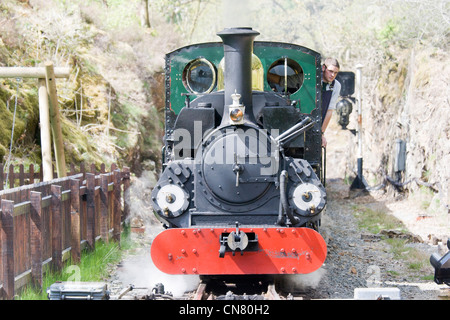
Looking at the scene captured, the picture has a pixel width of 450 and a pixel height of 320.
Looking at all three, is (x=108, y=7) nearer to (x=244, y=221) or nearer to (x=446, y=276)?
(x=244, y=221)

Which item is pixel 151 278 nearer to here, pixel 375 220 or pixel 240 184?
pixel 240 184

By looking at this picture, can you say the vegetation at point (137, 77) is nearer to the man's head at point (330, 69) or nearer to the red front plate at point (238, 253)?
the man's head at point (330, 69)

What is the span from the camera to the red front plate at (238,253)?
578 cm

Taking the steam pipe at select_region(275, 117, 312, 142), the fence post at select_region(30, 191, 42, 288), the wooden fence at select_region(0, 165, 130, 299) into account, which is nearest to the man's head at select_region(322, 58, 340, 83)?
the steam pipe at select_region(275, 117, 312, 142)

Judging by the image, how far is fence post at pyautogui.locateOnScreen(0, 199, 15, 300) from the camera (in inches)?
211

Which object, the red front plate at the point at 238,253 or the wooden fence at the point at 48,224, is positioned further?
the red front plate at the point at 238,253

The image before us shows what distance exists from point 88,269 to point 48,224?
92cm

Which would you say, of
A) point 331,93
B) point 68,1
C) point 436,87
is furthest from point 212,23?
point 331,93

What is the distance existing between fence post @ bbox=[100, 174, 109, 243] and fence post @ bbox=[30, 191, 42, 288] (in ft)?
7.44

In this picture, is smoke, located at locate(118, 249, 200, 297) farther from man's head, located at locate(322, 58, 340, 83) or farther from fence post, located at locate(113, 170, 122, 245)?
man's head, located at locate(322, 58, 340, 83)

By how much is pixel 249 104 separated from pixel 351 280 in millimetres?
2465

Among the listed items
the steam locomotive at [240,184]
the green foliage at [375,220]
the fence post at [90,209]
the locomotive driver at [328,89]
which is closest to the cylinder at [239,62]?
the steam locomotive at [240,184]

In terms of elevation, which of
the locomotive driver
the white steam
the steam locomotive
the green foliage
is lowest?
the green foliage
